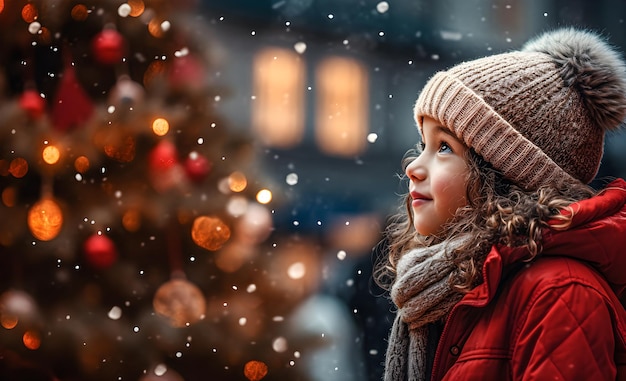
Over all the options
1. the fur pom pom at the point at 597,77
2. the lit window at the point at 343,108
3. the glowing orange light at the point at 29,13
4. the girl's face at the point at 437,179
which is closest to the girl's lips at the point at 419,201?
the girl's face at the point at 437,179

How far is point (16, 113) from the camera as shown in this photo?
186 cm

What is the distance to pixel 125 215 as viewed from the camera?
187cm

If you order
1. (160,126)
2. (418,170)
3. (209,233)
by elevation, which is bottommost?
(209,233)

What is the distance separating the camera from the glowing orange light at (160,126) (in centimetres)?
186

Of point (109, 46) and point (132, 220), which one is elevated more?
point (109, 46)

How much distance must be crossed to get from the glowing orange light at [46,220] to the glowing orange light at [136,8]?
563 mm

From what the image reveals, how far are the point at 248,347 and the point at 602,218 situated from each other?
46.4 inches

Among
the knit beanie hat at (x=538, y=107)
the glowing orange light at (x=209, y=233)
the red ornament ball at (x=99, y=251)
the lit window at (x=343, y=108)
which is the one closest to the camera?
the knit beanie hat at (x=538, y=107)

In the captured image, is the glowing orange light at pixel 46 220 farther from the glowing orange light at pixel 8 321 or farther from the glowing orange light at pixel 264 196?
the glowing orange light at pixel 264 196

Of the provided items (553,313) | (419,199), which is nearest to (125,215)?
(419,199)

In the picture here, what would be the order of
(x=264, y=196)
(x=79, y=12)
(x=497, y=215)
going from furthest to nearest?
(x=264, y=196) < (x=79, y=12) < (x=497, y=215)

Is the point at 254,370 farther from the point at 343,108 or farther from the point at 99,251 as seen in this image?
the point at 343,108

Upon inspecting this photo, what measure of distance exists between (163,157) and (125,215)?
19 centimetres

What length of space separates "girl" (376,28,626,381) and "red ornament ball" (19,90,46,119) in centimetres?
119
